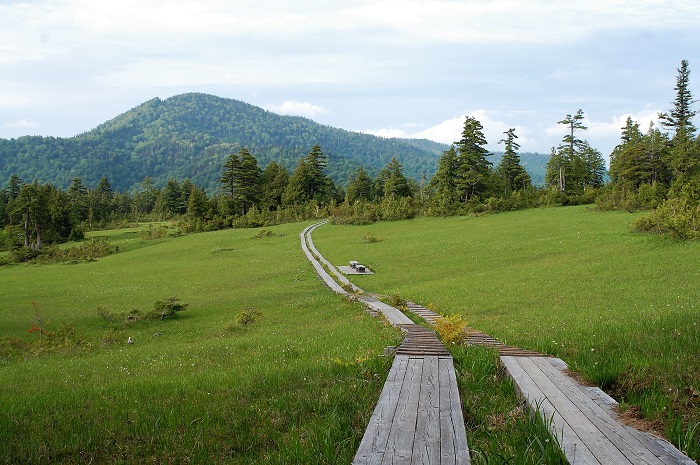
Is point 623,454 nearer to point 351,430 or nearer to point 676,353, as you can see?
point 351,430

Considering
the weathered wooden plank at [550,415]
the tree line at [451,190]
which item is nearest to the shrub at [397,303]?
the weathered wooden plank at [550,415]

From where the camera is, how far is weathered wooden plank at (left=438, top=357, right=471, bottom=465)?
365 cm

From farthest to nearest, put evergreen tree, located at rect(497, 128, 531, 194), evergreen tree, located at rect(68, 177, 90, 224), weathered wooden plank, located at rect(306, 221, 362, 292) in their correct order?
evergreen tree, located at rect(68, 177, 90, 224) → evergreen tree, located at rect(497, 128, 531, 194) → weathered wooden plank, located at rect(306, 221, 362, 292)

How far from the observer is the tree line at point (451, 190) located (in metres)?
62.6

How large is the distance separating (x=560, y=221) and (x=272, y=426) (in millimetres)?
47351

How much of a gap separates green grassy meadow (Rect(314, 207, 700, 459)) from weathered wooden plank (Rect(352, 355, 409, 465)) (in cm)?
261

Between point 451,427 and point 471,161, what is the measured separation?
70.4 m

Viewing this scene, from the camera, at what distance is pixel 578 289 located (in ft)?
65.4

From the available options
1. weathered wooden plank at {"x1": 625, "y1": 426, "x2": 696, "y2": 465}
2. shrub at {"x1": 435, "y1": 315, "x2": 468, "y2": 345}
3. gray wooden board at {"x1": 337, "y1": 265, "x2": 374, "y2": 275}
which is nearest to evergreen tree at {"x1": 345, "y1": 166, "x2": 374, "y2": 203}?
gray wooden board at {"x1": 337, "y1": 265, "x2": 374, "y2": 275}

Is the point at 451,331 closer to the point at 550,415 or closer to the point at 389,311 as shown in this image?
the point at 550,415

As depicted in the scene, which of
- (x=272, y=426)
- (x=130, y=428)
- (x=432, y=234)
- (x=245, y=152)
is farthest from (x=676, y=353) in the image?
(x=245, y=152)

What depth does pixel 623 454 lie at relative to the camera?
3.73m

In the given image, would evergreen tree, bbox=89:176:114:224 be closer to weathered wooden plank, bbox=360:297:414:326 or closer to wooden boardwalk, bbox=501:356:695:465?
weathered wooden plank, bbox=360:297:414:326

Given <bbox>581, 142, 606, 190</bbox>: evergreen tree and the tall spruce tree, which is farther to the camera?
<bbox>581, 142, 606, 190</bbox>: evergreen tree
